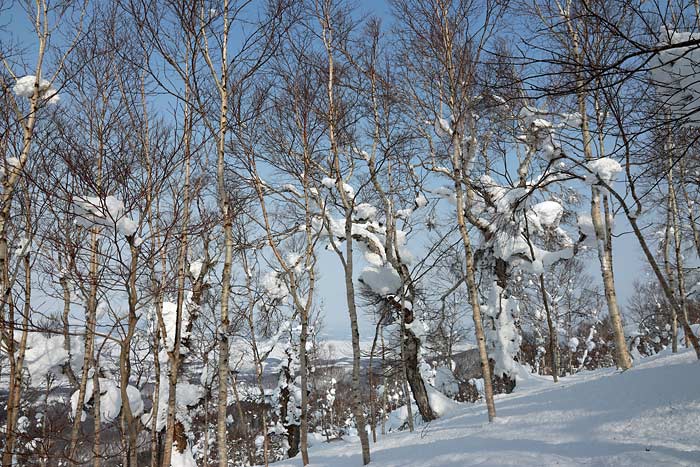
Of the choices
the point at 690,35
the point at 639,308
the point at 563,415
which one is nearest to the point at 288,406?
the point at 563,415

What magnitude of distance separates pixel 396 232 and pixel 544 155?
16.7ft

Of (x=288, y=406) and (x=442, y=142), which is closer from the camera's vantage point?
(x=442, y=142)

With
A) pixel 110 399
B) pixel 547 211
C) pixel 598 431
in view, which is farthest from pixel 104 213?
pixel 547 211

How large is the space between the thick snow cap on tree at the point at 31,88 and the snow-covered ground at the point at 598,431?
5.76 m

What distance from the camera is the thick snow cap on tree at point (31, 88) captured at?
4316 mm

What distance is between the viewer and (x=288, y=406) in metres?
18.7

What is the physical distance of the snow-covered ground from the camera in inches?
124

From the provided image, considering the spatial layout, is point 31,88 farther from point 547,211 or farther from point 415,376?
point 547,211

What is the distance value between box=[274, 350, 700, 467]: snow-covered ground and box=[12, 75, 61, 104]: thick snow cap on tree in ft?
18.9

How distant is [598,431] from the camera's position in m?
3.78

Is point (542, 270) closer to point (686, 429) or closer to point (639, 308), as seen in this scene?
point (686, 429)

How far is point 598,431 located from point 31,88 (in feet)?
21.9

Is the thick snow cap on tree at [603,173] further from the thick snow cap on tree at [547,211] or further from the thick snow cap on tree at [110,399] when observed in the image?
the thick snow cap on tree at [110,399]

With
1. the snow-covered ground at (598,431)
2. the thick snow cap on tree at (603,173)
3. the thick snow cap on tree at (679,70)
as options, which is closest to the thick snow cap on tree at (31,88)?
Result: the thick snow cap on tree at (679,70)
